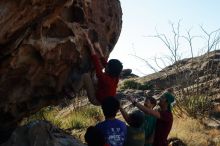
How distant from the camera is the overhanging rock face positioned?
25.6 feet

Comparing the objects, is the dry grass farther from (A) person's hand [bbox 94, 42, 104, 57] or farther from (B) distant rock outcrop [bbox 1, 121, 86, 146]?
(B) distant rock outcrop [bbox 1, 121, 86, 146]

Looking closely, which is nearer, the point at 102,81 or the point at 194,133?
the point at 102,81

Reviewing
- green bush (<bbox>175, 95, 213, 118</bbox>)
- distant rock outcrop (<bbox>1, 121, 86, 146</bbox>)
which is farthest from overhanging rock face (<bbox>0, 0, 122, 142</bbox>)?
green bush (<bbox>175, 95, 213, 118</bbox>)

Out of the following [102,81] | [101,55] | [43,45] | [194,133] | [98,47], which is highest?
[98,47]

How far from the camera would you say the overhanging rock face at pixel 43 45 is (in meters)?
7.79

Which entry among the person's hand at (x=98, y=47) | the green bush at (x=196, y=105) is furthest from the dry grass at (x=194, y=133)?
the person's hand at (x=98, y=47)

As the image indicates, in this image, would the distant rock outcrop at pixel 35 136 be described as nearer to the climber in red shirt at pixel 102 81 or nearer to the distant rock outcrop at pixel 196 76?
the climber in red shirt at pixel 102 81

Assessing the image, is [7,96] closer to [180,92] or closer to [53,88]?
[53,88]

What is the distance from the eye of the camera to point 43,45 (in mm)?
8867

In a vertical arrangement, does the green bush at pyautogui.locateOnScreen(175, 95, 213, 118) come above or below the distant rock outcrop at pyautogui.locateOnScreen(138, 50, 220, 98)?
below

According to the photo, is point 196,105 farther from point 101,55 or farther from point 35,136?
point 35,136

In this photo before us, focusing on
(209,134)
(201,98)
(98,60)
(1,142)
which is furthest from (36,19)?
(201,98)

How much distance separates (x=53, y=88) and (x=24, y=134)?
1.26m

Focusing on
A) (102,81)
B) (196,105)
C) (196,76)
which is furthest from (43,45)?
(196,76)
